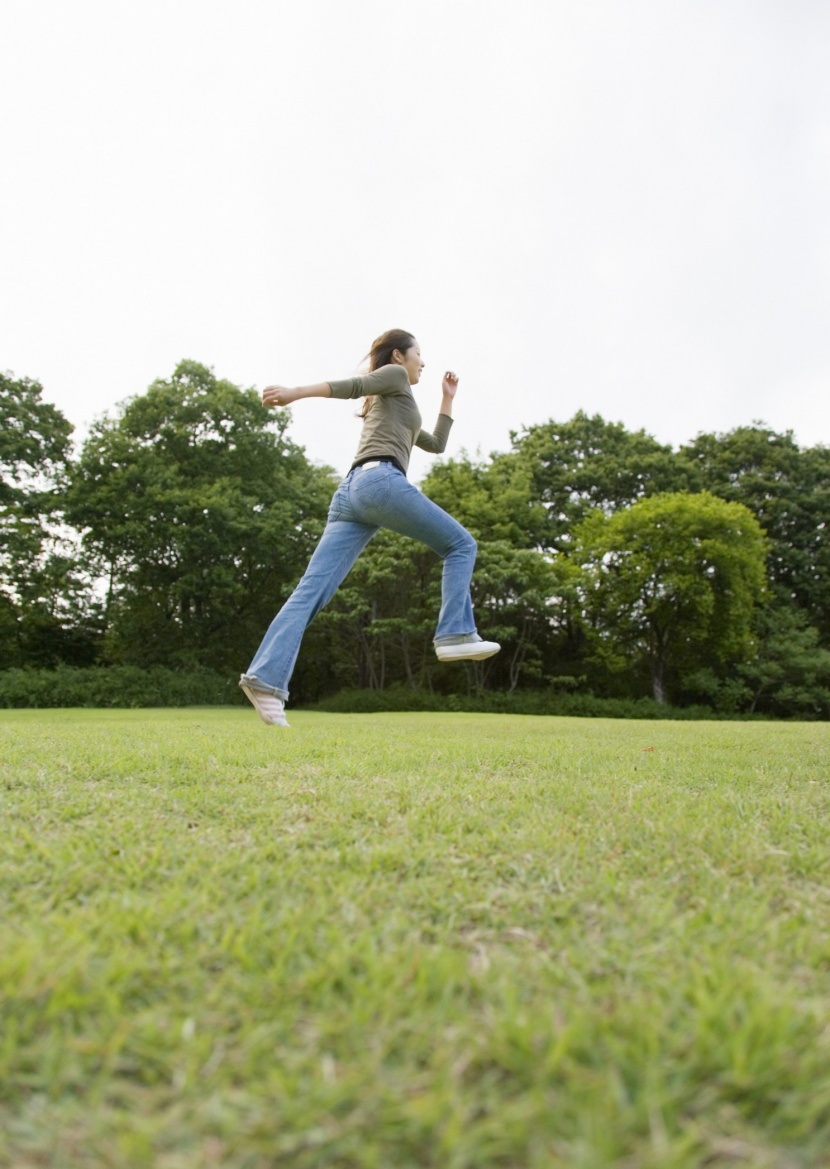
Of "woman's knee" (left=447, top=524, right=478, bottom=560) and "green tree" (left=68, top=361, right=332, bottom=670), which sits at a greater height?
"green tree" (left=68, top=361, right=332, bottom=670)

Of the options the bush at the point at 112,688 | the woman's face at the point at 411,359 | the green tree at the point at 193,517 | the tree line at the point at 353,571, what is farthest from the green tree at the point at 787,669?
the woman's face at the point at 411,359

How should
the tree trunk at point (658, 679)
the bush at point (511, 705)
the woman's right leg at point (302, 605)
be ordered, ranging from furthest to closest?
the tree trunk at point (658, 679)
the bush at point (511, 705)
the woman's right leg at point (302, 605)

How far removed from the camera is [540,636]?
97.8 ft

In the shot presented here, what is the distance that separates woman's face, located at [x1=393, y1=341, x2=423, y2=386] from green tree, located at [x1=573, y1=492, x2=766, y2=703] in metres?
22.5

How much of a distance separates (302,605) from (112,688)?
61.8 ft

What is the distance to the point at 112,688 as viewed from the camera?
67.9 ft

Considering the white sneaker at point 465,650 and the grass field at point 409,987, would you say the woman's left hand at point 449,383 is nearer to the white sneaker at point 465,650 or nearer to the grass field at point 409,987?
the white sneaker at point 465,650

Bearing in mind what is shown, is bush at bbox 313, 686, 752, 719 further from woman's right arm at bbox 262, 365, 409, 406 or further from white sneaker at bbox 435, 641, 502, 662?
woman's right arm at bbox 262, 365, 409, 406

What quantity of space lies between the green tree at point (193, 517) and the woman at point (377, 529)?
20.7 m

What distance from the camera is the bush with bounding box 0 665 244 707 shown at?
19484 mm

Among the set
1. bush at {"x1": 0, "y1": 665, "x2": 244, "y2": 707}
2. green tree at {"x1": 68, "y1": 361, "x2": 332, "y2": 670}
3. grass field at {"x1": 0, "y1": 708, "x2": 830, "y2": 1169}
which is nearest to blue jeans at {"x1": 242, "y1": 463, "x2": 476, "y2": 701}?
grass field at {"x1": 0, "y1": 708, "x2": 830, "y2": 1169}

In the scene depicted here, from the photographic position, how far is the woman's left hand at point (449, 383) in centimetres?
474

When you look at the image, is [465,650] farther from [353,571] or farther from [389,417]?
[353,571]

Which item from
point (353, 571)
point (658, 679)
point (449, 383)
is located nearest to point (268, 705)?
point (449, 383)
